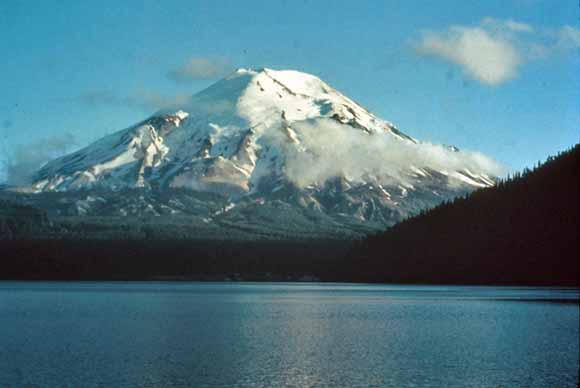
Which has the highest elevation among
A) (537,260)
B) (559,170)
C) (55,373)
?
(559,170)

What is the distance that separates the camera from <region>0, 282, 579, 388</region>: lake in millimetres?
56188

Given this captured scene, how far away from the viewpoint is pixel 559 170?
641 ft

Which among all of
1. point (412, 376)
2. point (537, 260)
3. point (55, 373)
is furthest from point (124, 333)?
point (537, 260)

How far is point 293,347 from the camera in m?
73.9

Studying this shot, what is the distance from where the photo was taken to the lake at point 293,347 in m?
56.2

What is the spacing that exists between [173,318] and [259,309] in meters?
21.6

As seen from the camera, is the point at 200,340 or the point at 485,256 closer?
the point at 200,340

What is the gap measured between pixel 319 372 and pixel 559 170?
14739cm

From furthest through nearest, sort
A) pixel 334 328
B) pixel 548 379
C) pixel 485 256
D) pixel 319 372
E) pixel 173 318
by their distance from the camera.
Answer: pixel 485 256, pixel 173 318, pixel 334 328, pixel 319 372, pixel 548 379

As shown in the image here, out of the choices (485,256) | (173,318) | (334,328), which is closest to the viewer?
(334,328)

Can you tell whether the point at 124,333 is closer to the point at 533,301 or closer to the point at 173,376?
the point at 173,376

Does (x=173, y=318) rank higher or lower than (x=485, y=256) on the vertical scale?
lower

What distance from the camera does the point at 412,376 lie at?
57.4 m

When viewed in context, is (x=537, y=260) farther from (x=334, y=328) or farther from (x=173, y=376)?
(x=173, y=376)
